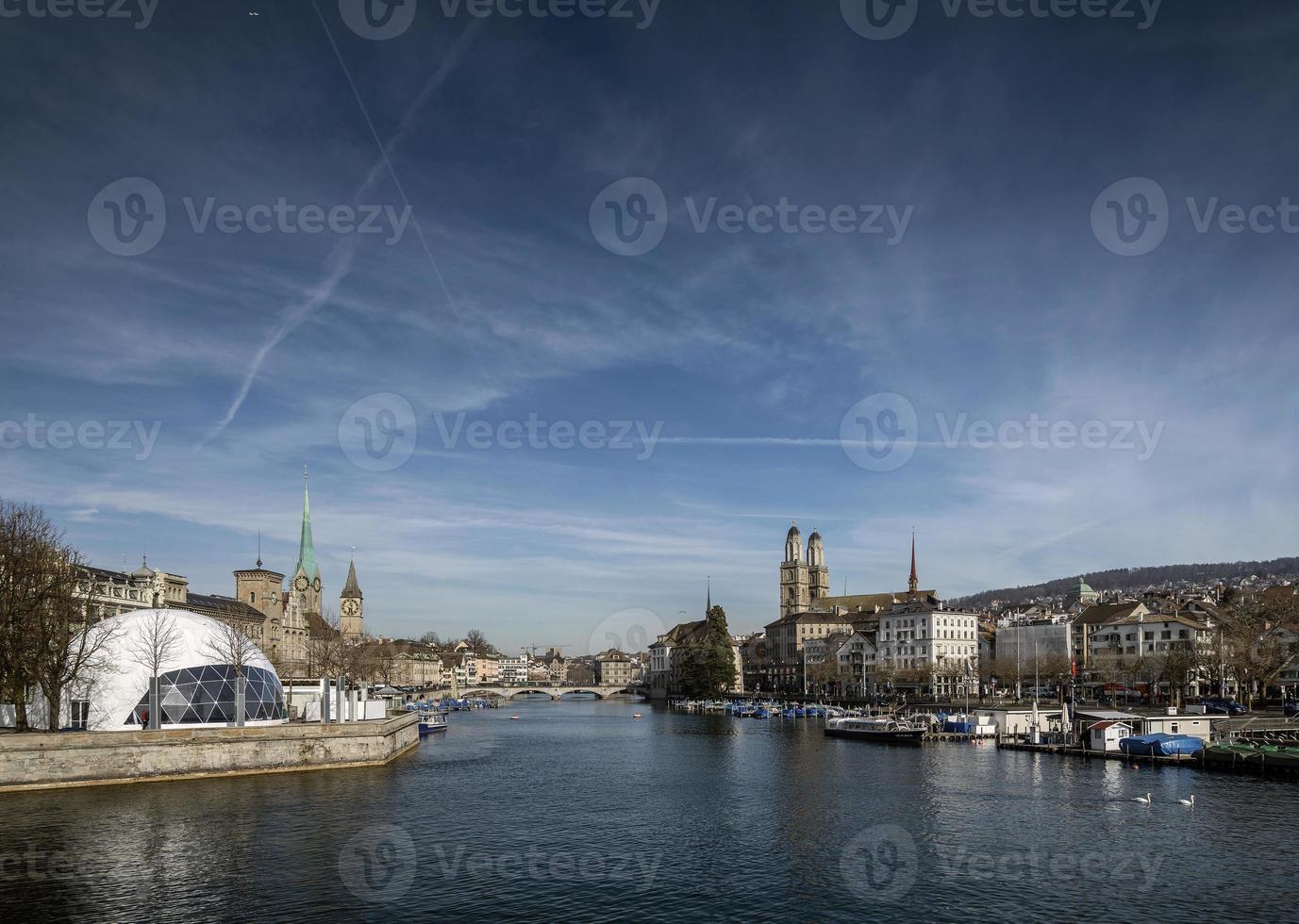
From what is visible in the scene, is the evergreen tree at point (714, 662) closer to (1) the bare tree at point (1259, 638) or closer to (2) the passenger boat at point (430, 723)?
(2) the passenger boat at point (430, 723)

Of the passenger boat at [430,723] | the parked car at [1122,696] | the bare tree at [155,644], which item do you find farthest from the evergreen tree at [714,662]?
the bare tree at [155,644]

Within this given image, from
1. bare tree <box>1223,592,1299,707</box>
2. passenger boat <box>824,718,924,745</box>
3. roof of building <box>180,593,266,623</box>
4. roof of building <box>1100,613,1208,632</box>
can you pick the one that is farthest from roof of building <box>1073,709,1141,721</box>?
roof of building <box>180,593,266,623</box>

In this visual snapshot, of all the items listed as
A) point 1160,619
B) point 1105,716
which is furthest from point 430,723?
point 1160,619

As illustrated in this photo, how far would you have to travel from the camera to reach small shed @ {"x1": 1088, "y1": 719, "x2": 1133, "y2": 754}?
257 feet

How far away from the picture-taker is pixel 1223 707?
102m

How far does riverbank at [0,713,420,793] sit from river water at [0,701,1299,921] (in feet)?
6.07

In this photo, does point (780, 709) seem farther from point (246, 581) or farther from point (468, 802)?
point (246, 581)

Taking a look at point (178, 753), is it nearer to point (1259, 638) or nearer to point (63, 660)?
point (63, 660)

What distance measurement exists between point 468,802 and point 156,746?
69.4 feet

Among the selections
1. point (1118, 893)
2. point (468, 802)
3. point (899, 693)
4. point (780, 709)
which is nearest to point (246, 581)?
point (780, 709)

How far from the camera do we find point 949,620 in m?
165

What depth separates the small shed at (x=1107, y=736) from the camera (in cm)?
7838

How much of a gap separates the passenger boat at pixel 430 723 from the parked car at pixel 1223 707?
91021 millimetres

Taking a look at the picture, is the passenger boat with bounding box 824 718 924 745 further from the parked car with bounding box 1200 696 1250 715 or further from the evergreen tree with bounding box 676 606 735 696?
the evergreen tree with bounding box 676 606 735 696
